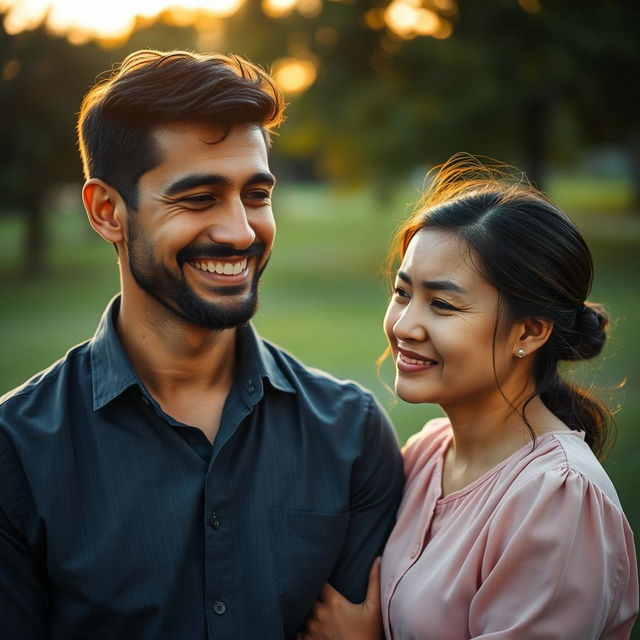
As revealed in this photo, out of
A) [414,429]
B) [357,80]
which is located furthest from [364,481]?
[357,80]

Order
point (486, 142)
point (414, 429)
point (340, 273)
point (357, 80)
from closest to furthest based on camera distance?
point (414, 429), point (486, 142), point (357, 80), point (340, 273)

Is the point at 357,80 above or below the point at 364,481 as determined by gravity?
above

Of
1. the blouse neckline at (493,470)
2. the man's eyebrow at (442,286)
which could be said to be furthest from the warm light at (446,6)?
the blouse neckline at (493,470)

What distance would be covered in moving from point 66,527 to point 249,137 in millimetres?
1377

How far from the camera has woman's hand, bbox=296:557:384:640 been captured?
2504 millimetres

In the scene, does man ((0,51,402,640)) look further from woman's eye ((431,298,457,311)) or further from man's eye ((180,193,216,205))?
woman's eye ((431,298,457,311))

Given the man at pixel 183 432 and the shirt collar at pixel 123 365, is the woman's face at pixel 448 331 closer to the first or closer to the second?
the man at pixel 183 432

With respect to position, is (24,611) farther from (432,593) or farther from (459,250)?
(459,250)

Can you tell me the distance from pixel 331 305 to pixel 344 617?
12122mm

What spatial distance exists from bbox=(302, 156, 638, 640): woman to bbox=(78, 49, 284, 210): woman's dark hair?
28.4 inches

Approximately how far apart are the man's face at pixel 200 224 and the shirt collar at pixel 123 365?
0.63 ft

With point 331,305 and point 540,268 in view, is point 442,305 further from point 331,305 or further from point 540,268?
point 331,305

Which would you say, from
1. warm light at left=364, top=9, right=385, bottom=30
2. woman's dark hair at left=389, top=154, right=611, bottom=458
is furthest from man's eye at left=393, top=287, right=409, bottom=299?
warm light at left=364, top=9, right=385, bottom=30

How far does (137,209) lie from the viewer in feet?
8.53
